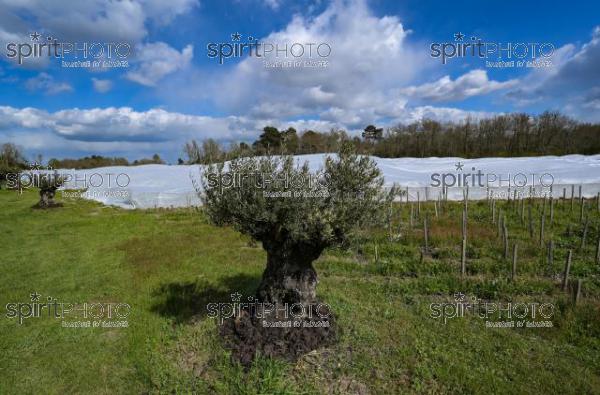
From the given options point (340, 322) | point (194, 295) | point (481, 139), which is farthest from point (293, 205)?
point (481, 139)

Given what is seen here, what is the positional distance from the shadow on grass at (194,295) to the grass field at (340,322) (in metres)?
0.06

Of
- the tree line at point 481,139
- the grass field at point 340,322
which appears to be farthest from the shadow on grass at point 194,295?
the tree line at point 481,139

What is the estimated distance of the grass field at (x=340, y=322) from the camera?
5918 mm

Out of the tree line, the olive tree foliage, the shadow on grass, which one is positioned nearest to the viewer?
the olive tree foliage

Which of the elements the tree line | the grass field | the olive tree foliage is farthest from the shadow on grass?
the tree line

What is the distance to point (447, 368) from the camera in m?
6.13

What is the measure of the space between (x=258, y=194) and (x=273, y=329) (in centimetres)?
287

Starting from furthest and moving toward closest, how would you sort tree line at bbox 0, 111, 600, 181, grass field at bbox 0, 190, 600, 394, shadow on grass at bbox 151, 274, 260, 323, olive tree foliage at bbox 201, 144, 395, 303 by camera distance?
tree line at bbox 0, 111, 600, 181
shadow on grass at bbox 151, 274, 260, 323
olive tree foliage at bbox 201, 144, 395, 303
grass field at bbox 0, 190, 600, 394

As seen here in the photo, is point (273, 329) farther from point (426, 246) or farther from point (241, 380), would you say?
point (426, 246)

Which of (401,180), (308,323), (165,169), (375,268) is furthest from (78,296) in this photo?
(165,169)

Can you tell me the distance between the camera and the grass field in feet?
19.4

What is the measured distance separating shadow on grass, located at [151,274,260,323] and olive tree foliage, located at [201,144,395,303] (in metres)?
2.42

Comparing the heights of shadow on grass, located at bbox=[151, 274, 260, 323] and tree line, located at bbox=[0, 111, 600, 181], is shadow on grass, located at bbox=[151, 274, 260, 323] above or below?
below

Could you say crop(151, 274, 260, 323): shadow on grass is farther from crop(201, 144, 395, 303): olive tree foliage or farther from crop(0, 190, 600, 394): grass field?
crop(201, 144, 395, 303): olive tree foliage
